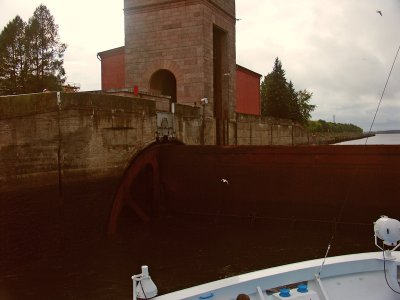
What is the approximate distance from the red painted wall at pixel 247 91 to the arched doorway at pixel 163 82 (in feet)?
28.3

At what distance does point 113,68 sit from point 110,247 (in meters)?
18.9

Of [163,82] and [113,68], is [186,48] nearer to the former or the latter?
[163,82]

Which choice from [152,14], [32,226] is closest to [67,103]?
[32,226]

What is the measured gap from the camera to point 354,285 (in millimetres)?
5070

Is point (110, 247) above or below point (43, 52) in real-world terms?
below

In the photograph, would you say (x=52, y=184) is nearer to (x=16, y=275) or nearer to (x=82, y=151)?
(x=82, y=151)

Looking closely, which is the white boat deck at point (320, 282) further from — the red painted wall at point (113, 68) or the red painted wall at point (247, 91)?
the red painted wall at point (247, 91)

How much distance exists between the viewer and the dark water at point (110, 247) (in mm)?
10117

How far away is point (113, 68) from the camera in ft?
95.6

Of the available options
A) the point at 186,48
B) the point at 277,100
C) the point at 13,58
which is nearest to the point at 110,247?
the point at 186,48

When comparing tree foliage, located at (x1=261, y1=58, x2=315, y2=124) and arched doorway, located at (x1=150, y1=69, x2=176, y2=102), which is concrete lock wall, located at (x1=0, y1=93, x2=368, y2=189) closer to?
arched doorway, located at (x1=150, y1=69, x2=176, y2=102)

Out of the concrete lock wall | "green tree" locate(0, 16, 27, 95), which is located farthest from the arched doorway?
"green tree" locate(0, 16, 27, 95)

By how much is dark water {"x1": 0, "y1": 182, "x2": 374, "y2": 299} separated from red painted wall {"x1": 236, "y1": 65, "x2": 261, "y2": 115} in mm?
20321

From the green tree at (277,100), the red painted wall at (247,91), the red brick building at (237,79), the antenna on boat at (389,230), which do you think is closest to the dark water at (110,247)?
the antenna on boat at (389,230)
